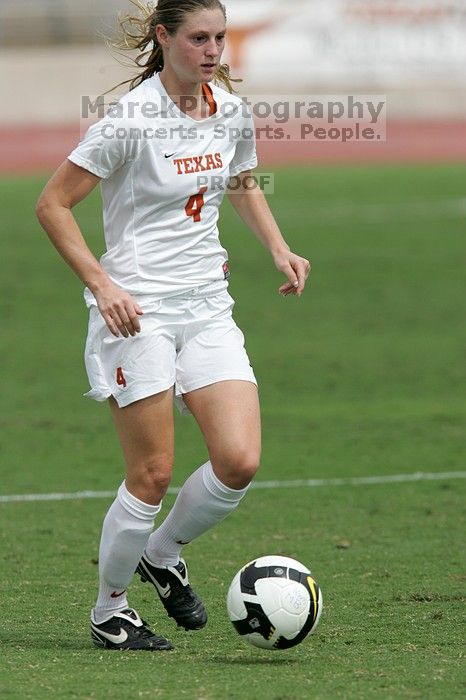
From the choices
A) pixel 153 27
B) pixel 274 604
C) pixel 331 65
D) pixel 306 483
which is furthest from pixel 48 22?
pixel 274 604

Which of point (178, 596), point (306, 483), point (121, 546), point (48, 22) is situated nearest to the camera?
point (121, 546)

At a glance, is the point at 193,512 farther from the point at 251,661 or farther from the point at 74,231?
the point at 74,231

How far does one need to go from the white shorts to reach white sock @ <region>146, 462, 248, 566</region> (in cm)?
33

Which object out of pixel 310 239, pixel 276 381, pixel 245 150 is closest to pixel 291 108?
pixel 310 239

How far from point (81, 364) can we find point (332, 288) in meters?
4.29

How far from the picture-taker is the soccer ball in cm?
476

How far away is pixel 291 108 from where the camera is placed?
31.9 metres

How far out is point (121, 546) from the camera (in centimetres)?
498

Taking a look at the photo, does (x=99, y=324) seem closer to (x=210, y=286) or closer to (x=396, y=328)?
(x=210, y=286)

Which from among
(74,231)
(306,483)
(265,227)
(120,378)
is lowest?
(306,483)

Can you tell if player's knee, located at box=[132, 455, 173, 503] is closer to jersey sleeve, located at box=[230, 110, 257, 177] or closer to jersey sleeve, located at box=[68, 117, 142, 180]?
jersey sleeve, located at box=[68, 117, 142, 180]

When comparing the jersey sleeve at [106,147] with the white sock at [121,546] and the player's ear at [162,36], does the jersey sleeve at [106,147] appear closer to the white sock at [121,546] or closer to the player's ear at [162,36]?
the player's ear at [162,36]

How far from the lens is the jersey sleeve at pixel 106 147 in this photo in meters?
4.79

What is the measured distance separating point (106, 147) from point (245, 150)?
761 mm
